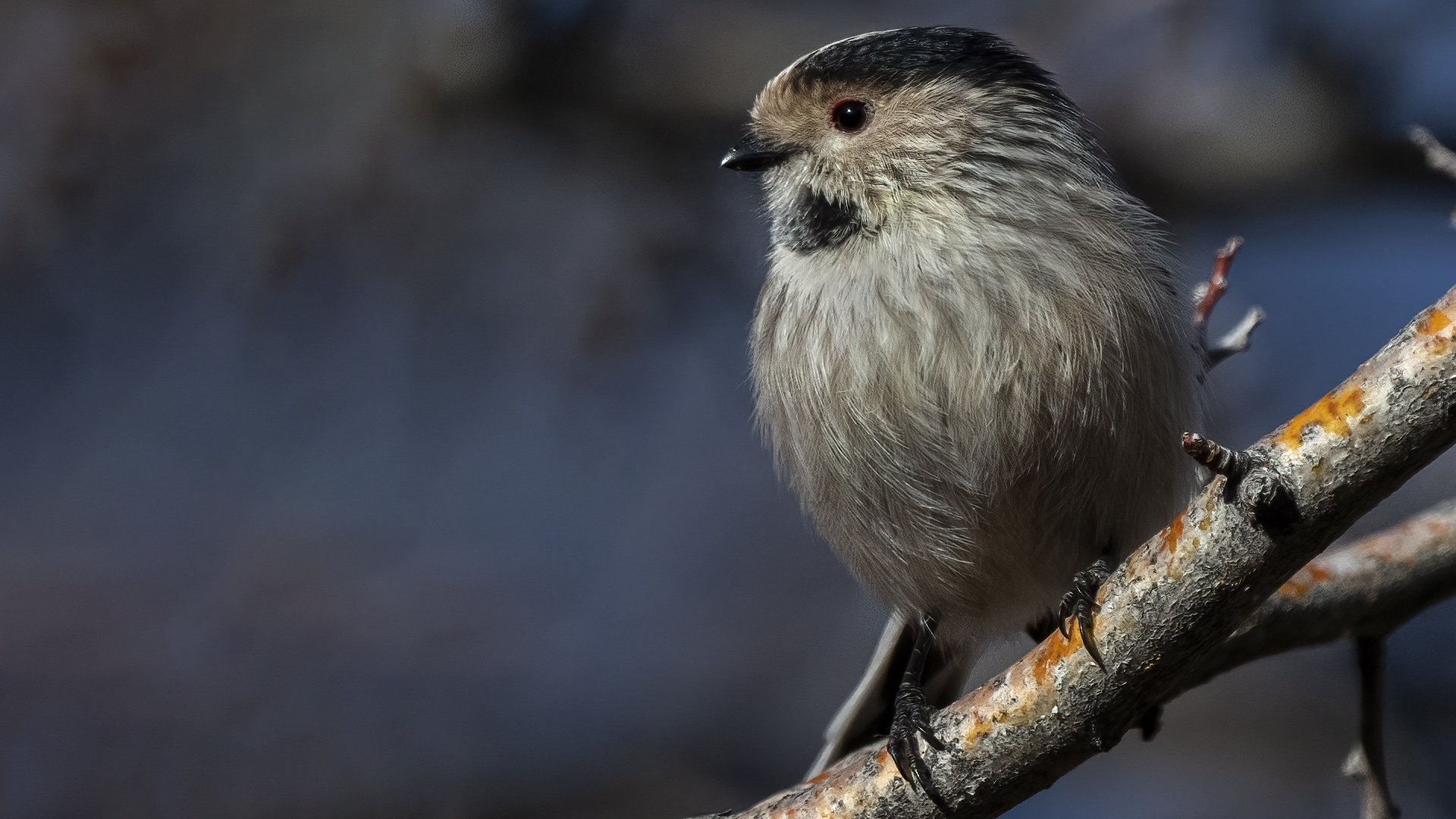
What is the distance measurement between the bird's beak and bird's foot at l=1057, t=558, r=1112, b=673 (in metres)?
1.36

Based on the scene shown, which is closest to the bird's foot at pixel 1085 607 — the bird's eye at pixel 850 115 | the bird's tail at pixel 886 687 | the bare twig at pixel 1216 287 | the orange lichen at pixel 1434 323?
the orange lichen at pixel 1434 323

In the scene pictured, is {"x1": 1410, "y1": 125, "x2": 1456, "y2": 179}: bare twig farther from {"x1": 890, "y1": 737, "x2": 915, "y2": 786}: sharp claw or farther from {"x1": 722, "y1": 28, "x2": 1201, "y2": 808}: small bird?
{"x1": 890, "y1": 737, "x2": 915, "y2": 786}: sharp claw

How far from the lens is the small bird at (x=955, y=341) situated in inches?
97.5

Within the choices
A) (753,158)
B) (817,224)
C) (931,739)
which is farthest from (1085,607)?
(753,158)

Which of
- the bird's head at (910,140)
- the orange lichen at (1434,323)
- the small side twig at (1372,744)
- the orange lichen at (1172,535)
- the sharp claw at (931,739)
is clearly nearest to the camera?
the orange lichen at (1434,323)

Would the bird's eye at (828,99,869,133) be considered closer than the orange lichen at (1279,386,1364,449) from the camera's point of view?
No

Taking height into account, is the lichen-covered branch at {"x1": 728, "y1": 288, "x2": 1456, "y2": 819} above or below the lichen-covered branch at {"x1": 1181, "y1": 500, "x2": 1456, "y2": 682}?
Result: below

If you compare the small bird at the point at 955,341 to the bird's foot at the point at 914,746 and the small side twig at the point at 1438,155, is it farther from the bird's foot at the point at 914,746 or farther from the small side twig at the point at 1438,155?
the small side twig at the point at 1438,155

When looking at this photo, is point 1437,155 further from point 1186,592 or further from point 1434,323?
point 1186,592

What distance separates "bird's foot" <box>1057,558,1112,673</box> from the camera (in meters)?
2.02

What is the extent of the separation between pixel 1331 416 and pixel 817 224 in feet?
4.73

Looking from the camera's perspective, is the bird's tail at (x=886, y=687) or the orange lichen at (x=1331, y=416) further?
the bird's tail at (x=886, y=687)

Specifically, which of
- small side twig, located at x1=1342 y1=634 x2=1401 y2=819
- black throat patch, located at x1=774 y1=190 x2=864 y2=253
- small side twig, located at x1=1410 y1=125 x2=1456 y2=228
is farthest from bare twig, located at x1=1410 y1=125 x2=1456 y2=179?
small side twig, located at x1=1342 y1=634 x2=1401 y2=819

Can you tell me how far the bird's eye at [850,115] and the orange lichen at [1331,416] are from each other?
1511 millimetres
